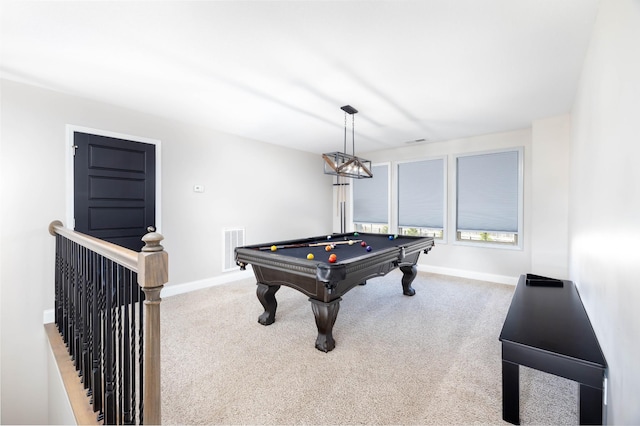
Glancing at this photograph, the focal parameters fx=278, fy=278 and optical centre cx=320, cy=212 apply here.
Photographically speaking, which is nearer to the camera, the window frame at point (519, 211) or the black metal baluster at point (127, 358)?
the black metal baluster at point (127, 358)

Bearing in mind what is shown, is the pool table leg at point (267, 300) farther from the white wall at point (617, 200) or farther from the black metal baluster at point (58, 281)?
the white wall at point (617, 200)

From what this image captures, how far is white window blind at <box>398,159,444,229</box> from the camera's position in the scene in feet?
16.8

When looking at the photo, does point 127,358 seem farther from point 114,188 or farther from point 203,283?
point 203,283

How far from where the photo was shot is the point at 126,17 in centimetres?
177

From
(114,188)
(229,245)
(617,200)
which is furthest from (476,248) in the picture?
(114,188)

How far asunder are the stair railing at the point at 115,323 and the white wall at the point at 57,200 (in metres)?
0.74

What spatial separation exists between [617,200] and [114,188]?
14.2ft

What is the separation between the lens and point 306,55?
2.21m

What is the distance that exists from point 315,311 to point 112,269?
4.98ft

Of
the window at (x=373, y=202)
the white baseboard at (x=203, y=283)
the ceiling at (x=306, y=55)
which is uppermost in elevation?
the ceiling at (x=306, y=55)

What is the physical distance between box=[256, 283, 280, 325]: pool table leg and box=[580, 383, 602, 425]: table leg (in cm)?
225

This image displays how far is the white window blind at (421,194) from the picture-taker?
511cm

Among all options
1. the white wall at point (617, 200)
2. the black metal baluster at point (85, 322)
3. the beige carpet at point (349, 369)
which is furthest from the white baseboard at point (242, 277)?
the white wall at point (617, 200)

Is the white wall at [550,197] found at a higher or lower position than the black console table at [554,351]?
higher
